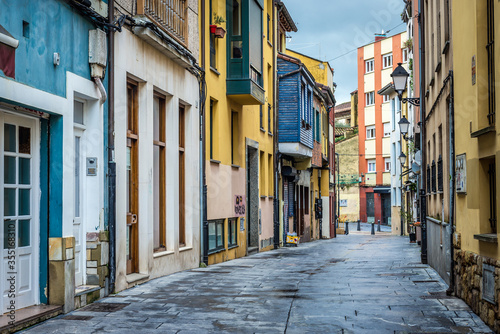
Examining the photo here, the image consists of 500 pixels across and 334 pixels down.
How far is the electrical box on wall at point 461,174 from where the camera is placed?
9977mm

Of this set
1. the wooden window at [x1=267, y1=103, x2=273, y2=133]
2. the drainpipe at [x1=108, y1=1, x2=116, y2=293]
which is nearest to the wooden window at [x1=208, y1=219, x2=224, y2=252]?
the drainpipe at [x1=108, y1=1, x2=116, y2=293]

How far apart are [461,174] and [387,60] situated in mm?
52122

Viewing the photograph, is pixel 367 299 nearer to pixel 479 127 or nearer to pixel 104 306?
pixel 479 127

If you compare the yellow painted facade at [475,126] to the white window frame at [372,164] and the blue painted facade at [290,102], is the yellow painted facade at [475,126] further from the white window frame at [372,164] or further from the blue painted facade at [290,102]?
the white window frame at [372,164]

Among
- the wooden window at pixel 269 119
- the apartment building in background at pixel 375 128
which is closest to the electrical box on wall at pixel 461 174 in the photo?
the wooden window at pixel 269 119

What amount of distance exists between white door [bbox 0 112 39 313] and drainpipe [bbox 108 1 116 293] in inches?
77.1

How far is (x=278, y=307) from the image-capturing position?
9.69 m

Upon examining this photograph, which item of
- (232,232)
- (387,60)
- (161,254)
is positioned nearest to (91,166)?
(161,254)

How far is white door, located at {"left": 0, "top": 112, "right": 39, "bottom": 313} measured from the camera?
26.3ft

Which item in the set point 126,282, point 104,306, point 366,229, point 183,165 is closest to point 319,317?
point 104,306

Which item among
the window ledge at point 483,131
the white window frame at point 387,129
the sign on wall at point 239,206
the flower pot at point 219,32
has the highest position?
the white window frame at point 387,129

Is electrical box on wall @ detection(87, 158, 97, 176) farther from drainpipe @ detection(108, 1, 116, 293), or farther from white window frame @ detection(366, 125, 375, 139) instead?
white window frame @ detection(366, 125, 375, 139)

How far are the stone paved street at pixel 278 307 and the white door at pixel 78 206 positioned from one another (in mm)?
561

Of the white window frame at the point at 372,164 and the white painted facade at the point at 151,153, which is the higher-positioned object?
the white window frame at the point at 372,164
